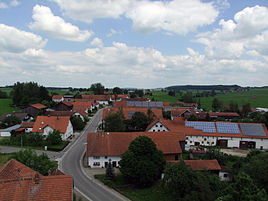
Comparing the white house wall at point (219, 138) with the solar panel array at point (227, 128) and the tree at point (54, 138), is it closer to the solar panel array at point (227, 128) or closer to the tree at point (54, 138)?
the solar panel array at point (227, 128)

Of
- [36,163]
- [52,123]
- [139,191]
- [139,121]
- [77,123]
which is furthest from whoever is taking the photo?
[77,123]

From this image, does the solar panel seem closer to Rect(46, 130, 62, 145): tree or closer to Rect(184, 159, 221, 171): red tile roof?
Rect(184, 159, 221, 171): red tile roof

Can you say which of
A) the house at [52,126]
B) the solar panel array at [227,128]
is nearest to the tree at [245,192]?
the solar panel array at [227,128]

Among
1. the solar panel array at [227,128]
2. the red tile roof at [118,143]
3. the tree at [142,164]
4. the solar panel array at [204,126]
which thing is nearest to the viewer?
the tree at [142,164]

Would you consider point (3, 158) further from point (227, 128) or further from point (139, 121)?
point (227, 128)

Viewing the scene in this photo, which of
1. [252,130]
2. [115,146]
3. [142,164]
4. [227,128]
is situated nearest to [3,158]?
[115,146]

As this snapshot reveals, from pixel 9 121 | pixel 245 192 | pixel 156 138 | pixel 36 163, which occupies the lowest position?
pixel 9 121

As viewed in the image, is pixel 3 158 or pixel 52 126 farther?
pixel 52 126
